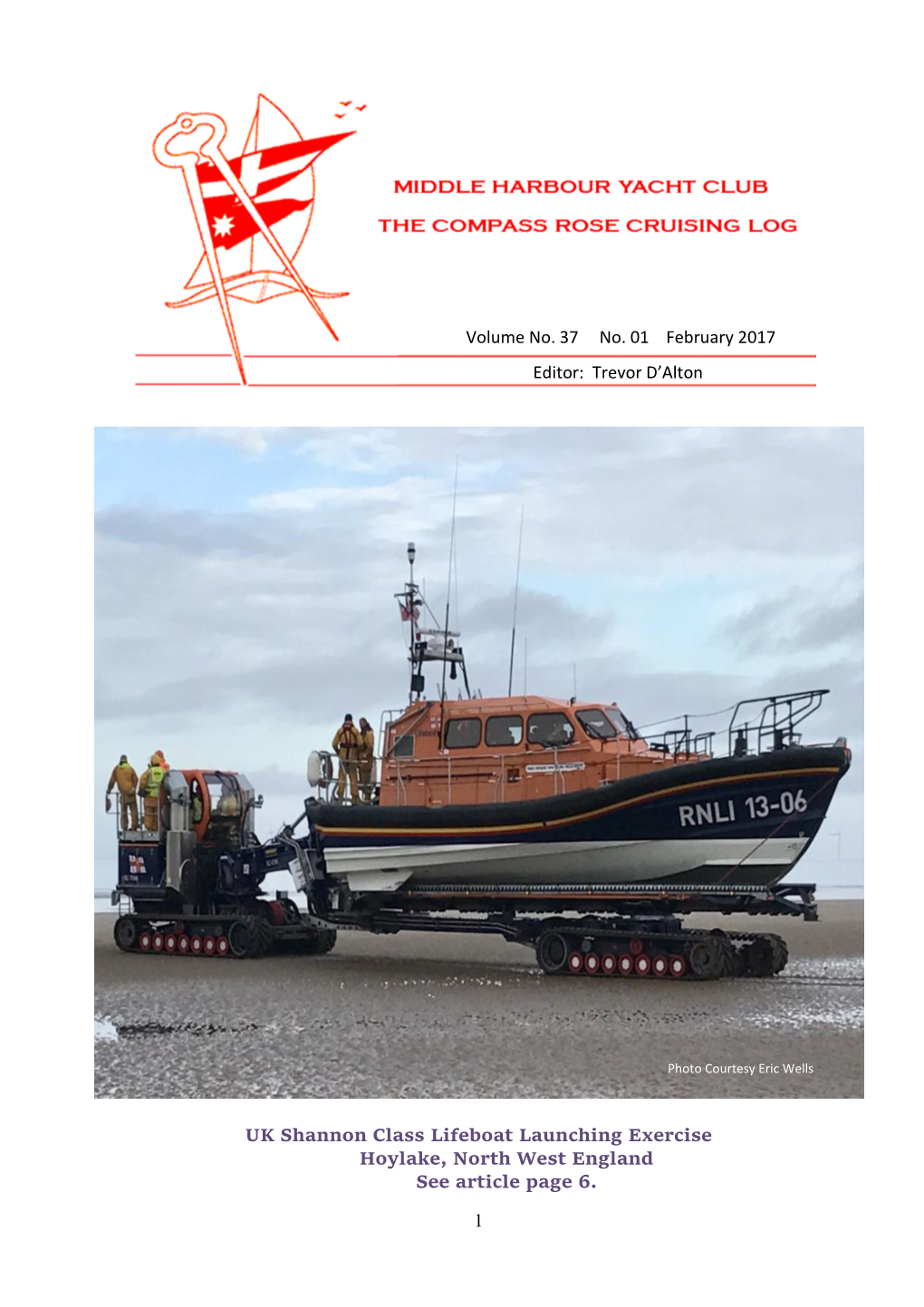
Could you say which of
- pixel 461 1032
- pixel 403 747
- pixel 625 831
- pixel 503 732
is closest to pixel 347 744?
pixel 403 747

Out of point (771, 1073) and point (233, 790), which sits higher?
point (233, 790)

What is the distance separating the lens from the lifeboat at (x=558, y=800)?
526 inches

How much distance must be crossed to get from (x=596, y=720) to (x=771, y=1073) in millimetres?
6705

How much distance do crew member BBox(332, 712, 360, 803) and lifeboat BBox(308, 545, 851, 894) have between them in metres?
0.18

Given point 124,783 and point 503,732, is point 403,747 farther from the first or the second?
point 124,783

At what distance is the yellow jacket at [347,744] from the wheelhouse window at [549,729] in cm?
245

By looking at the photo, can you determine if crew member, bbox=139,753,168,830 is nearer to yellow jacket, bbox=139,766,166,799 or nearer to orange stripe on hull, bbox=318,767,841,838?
yellow jacket, bbox=139,766,166,799

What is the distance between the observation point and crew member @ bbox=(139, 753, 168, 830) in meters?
17.2

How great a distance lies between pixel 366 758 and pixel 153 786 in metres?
2.98

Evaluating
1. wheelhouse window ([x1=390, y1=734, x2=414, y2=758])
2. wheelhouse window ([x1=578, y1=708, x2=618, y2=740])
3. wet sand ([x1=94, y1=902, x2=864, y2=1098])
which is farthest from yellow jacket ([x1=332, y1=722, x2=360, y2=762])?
wheelhouse window ([x1=578, y1=708, x2=618, y2=740])

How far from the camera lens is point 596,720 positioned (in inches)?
602

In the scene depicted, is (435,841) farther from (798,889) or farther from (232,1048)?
(232,1048)
